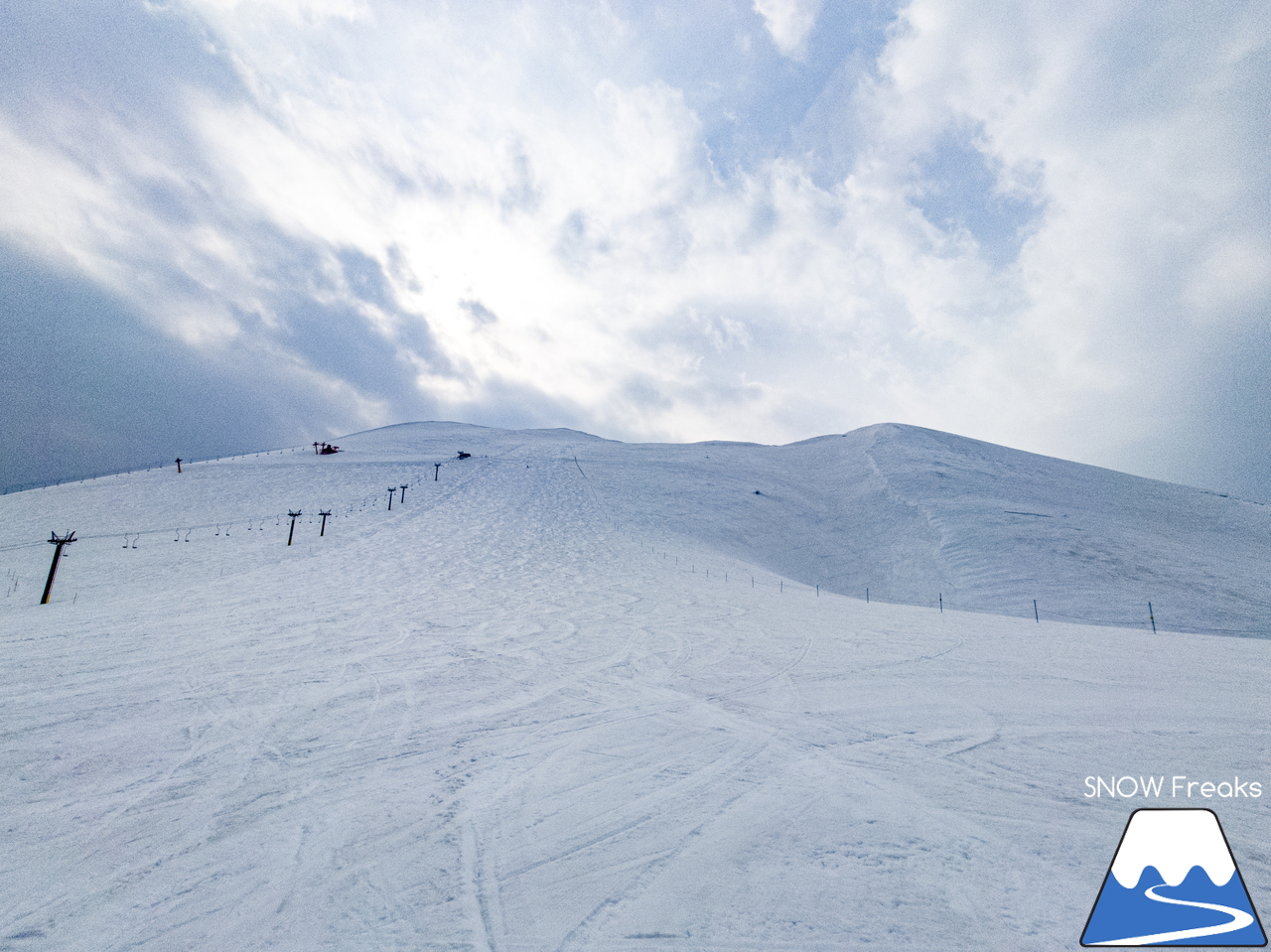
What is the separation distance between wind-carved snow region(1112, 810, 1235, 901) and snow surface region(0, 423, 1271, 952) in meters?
0.25

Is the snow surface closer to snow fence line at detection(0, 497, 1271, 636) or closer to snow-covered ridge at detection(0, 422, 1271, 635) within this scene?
snow fence line at detection(0, 497, 1271, 636)

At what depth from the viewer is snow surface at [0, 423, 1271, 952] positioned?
12.3ft

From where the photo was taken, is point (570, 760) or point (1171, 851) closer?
point (1171, 851)

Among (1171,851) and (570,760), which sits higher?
(570,760)

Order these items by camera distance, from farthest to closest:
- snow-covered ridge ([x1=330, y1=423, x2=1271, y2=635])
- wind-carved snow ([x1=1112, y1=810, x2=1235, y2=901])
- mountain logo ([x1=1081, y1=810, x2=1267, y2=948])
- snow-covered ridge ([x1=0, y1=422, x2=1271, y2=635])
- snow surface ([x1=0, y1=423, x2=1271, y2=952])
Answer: snow-covered ridge ([x1=0, y1=422, x2=1271, y2=635]), snow-covered ridge ([x1=330, y1=423, x2=1271, y2=635]), wind-carved snow ([x1=1112, y1=810, x2=1235, y2=901]), snow surface ([x1=0, y1=423, x2=1271, y2=952]), mountain logo ([x1=1081, y1=810, x2=1267, y2=948])

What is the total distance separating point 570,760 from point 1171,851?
5.48 metres

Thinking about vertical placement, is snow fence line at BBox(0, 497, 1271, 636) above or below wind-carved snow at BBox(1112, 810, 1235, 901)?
above

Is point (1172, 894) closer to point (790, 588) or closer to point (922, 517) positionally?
point (790, 588)

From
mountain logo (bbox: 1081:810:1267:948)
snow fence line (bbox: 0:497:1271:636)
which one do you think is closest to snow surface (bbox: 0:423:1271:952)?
mountain logo (bbox: 1081:810:1267:948)

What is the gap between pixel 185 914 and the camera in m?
3.66

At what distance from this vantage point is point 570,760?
20.4ft

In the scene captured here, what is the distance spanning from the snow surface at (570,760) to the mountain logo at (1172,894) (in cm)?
18

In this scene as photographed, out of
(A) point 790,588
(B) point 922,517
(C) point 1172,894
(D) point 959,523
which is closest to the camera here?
(C) point 1172,894

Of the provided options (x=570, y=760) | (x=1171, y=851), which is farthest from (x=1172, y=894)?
(x=570, y=760)
